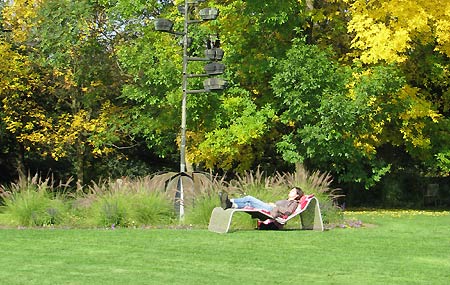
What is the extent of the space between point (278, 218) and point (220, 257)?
15.4 feet

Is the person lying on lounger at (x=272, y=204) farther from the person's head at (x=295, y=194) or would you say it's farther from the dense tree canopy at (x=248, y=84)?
the dense tree canopy at (x=248, y=84)

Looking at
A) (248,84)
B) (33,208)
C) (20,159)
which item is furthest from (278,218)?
(20,159)

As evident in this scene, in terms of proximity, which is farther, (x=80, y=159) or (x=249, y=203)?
(x=80, y=159)

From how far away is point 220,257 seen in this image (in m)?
11.2

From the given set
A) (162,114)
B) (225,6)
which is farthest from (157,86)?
(225,6)

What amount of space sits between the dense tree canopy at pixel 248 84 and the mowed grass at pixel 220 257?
9.83m

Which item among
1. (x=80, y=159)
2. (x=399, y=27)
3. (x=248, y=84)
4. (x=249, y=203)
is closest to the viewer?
(x=249, y=203)

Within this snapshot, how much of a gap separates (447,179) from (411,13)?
966 cm

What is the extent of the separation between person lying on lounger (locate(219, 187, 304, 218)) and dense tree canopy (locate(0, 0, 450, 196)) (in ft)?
28.6

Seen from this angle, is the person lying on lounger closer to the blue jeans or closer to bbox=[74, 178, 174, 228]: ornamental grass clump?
the blue jeans

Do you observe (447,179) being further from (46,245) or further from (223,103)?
(46,245)

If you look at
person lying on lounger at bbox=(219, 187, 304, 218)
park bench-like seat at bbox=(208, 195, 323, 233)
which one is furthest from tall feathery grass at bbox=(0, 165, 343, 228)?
person lying on lounger at bbox=(219, 187, 304, 218)

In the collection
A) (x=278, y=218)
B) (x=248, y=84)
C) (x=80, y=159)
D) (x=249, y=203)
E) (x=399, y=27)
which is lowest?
(x=278, y=218)

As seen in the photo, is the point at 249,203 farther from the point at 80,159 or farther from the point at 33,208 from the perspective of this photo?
the point at 80,159
